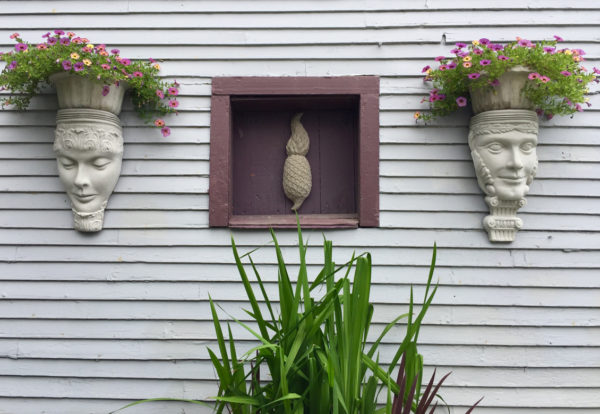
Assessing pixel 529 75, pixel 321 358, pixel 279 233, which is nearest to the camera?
pixel 321 358

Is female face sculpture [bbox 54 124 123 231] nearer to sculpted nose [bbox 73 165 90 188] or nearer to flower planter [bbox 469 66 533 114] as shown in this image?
sculpted nose [bbox 73 165 90 188]

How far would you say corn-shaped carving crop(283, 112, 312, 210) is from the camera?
253 cm

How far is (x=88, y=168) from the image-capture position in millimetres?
2332

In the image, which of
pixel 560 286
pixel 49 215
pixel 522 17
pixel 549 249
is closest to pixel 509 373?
pixel 560 286

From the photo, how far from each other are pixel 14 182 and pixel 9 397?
1070 millimetres

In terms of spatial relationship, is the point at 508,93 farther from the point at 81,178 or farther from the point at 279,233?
the point at 81,178

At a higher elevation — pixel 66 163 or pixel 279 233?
pixel 66 163

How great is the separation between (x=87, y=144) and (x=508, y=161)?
1992 millimetres


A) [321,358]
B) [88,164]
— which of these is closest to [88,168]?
[88,164]

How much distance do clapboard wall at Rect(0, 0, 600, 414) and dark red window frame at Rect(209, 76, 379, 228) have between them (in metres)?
0.05

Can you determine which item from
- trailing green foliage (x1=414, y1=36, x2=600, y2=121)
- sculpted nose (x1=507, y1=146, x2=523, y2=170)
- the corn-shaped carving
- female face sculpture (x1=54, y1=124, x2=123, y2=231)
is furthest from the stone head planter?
sculpted nose (x1=507, y1=146, x2=523, y2=170)

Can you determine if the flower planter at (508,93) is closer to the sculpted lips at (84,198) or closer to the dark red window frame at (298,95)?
the dark red window frame at (298,95)

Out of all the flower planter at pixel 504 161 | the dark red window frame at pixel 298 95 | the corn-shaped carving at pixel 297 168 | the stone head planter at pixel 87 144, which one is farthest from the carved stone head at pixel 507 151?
the stone head planter at pixel 87 144

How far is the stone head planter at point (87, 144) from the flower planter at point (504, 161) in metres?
1.77
